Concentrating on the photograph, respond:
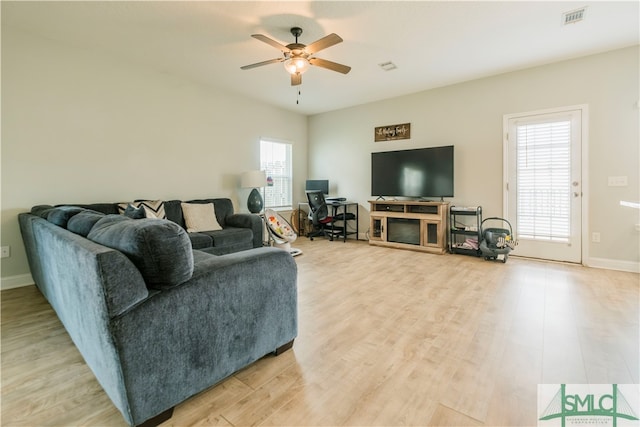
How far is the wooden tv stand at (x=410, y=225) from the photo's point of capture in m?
4.57

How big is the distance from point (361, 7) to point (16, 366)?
361cm

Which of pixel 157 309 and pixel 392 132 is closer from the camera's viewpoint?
pixel 157 309

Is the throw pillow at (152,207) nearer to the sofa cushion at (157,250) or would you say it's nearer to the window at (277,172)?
the window at (277,172)

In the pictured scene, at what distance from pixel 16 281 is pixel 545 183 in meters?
6.47

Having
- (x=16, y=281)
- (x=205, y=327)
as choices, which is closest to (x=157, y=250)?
(x=205, y=327)

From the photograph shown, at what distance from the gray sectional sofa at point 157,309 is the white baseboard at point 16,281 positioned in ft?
7.54

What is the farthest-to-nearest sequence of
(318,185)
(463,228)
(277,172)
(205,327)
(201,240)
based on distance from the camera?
(318,185) < (277,172) < (463,228) < (201,240) < (205,327)

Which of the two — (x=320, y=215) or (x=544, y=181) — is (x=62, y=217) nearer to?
(x=320, y=215)

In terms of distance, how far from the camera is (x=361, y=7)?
2.64 metres

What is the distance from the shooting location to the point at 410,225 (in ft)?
16.1

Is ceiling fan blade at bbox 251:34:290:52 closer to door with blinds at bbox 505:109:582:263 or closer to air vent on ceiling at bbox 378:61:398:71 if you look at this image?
air vent on ceiling at bbox 378:61:398:71

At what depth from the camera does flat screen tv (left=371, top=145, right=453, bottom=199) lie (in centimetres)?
467

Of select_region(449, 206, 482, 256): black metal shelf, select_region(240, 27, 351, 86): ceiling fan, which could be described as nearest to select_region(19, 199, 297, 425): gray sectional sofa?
select_region(240, 27, 351, 86): ceiling fan

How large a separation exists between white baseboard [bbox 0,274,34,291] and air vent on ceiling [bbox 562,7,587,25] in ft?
20.0
